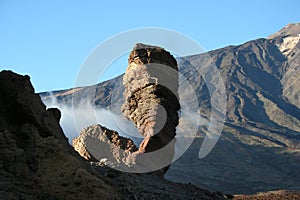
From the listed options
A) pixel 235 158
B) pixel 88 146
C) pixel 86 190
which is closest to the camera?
pixel 86 190

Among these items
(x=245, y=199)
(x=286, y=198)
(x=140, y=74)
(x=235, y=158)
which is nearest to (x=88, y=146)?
(x=140, y=74)

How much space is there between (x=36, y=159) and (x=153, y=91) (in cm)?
1318

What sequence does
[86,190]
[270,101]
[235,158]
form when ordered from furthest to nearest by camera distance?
[270,101], [235,158], [86,190]

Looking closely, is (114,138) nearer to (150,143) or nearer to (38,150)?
(150,143)

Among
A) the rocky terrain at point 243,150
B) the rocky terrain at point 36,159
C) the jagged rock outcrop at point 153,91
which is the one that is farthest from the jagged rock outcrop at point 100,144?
the rocky terrain at point 243,150

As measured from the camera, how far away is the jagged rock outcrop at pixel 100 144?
22.2 meters

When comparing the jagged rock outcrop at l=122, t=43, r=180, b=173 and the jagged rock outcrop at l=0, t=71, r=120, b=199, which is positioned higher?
the jagged rock outcrop at l=122, t=43, r=180, b=173

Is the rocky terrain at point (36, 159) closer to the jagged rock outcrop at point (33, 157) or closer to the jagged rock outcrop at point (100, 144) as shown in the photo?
the jagged rock outcrop at point (33, 157)

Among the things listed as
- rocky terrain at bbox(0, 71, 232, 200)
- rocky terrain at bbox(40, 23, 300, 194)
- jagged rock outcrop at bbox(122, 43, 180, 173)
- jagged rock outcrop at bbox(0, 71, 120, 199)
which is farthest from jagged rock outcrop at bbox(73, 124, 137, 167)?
rocky terrain at bbox(40, 23, 300, 194)

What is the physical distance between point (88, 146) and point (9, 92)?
980cm

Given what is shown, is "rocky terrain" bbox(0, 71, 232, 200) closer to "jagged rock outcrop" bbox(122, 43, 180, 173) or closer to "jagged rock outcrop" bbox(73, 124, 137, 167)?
"jagged rock outcrop" bbox(73, 124, 137, 167)

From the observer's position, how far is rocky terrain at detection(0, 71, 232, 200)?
10.6 metres

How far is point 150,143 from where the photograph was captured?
892 inches

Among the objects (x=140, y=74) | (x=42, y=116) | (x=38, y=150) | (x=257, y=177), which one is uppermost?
(x=140, y=74)
